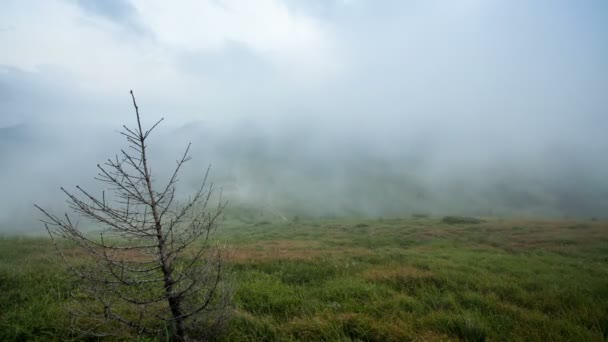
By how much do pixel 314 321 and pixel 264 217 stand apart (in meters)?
101

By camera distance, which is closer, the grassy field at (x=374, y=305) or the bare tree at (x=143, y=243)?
the bare tree at (x=143, y=243)

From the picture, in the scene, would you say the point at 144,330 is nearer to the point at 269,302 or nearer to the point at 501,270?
the point at 269,302

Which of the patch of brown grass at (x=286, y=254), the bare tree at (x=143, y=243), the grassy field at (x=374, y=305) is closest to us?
the bare tree at (x=143, y=243)

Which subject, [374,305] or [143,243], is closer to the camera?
[143,243]

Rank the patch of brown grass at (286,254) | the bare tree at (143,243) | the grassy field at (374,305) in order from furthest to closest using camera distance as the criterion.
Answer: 1. the patch of brown grass at (286,254)
2. the grassy field at (374,305)
3. the bare tree at (143,243)

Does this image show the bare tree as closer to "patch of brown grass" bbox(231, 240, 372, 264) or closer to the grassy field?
the grassy field

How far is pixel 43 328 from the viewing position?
21.5 ft

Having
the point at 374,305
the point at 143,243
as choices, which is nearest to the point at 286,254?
the point at 374,305

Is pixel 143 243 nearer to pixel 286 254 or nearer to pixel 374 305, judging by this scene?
pixel 374 305

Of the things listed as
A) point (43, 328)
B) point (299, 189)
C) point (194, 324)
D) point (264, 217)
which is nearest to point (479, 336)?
point (194, 324)

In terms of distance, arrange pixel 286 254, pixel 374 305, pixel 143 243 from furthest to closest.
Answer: pixel 286 254 → pixel 374 305 → pixel 143 243

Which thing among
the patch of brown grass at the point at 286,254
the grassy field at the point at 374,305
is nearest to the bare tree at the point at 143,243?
the grassy field at the point at 374,305

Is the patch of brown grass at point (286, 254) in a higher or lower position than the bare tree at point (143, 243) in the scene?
lower

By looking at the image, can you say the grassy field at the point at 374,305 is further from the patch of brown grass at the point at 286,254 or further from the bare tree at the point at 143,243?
the patch of brown grass at the point at 286,254
